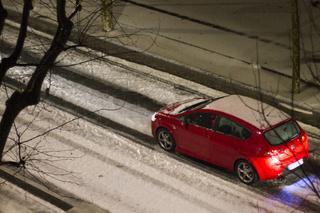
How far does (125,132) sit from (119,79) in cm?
298

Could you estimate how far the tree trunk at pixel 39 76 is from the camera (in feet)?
26.9

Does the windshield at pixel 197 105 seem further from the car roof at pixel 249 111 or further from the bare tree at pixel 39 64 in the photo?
the bare tree at pixel 39 64

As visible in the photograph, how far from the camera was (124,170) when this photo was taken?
13.4 meters

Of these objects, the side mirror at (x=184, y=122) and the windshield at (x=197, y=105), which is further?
the windshield at (x=197, y=105)

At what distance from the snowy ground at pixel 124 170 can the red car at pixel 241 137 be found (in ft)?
1.35

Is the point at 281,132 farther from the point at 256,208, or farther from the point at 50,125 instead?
the point at 50,125

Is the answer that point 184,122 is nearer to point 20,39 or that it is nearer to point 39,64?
point 39,64

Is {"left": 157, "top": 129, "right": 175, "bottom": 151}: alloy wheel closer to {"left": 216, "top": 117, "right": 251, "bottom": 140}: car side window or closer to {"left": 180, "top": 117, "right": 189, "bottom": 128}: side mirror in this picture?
{"left": 180, "top": 117, "right": 189, "bottom": 128}: side mirror

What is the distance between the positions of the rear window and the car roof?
13 cm

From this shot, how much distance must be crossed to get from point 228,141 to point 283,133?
1109 millimetres

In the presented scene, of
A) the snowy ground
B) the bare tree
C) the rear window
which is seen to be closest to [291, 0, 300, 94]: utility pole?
the snowy ground

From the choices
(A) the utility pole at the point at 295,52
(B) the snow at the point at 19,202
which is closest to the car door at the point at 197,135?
(B) the snow at the point at 19,202

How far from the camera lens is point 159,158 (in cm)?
1388

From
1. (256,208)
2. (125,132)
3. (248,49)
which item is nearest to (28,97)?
(256,208)
